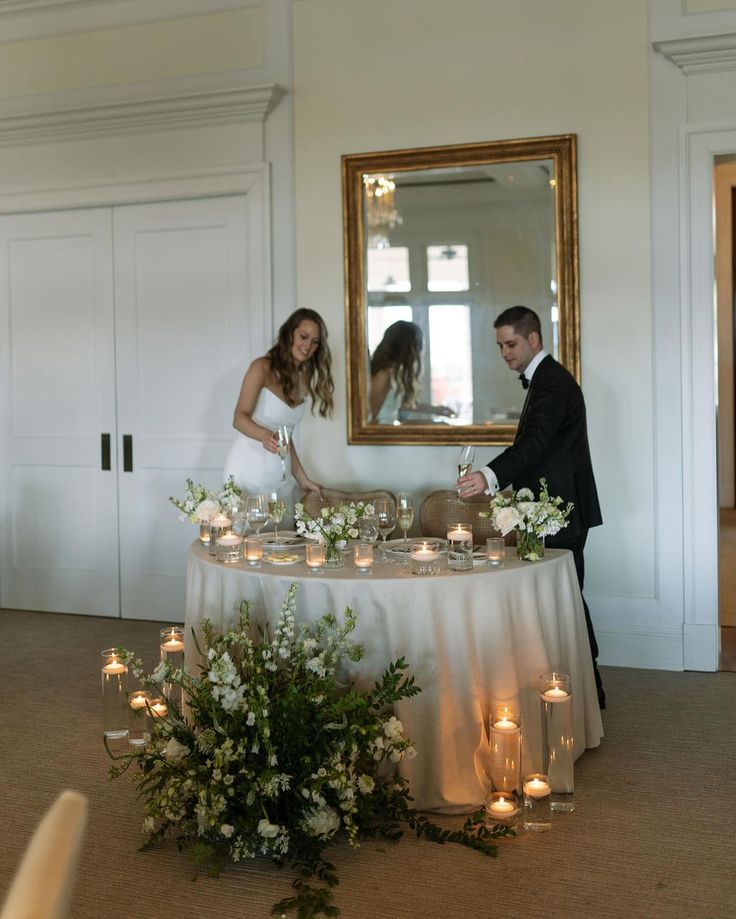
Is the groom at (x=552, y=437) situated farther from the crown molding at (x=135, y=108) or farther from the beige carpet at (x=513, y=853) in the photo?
→ the crown molding at (x=135, y=108)

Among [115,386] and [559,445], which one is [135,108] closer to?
[115,386]

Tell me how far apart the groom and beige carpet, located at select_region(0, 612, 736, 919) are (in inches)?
23.4

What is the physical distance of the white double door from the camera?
5.84 m

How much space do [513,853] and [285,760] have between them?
736 millimetres

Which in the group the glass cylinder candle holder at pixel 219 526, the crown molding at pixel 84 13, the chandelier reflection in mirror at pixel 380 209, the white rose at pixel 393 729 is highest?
the crown molding at pixel 84 13

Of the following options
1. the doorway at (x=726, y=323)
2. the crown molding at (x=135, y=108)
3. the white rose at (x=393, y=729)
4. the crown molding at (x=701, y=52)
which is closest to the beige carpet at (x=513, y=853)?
the white rose at (x=393, y=729)

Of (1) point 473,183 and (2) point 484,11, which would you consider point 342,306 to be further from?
(2) point 484,11

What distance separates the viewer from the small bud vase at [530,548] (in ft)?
11.4

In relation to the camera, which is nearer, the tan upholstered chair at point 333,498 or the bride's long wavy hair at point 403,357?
the tan upholstered chair at point 333,498

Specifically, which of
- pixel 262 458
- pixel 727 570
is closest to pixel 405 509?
pixel 262 458

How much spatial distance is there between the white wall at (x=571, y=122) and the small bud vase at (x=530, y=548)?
1693 mm

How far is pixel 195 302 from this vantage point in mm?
5879

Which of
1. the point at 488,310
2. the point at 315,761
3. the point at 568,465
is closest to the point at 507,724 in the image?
the point at 315,761

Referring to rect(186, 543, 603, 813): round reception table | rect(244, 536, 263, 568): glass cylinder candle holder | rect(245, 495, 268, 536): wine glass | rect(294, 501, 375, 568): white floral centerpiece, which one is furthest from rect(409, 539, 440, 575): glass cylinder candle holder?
rect(245, 495, 268, 536): wine glass
